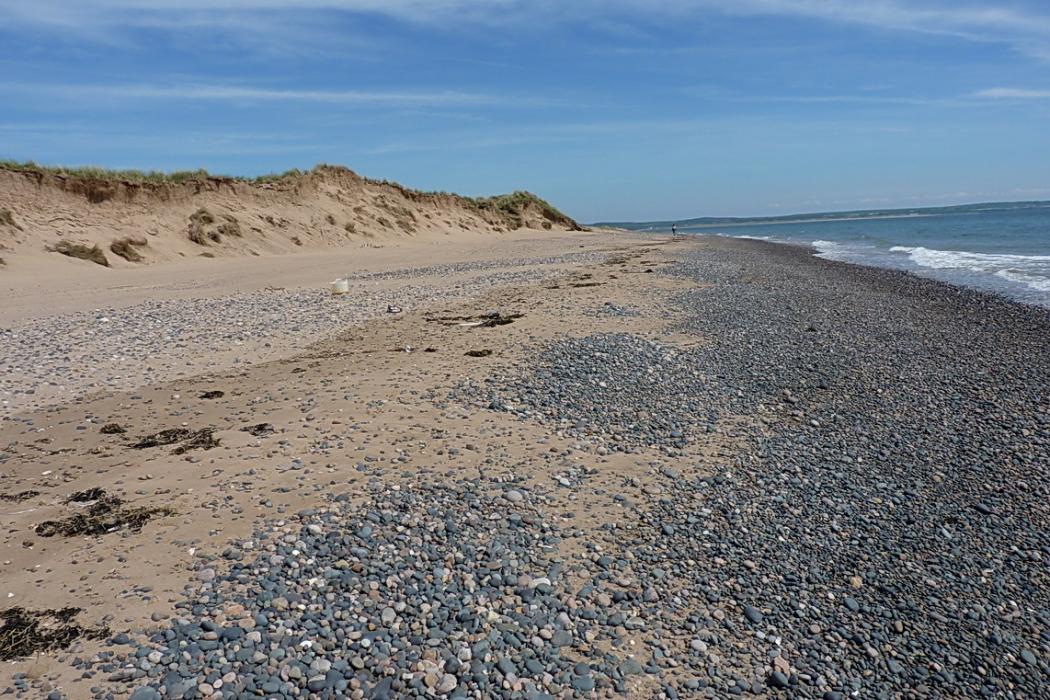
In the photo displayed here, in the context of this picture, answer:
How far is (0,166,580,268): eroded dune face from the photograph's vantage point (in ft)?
69.2

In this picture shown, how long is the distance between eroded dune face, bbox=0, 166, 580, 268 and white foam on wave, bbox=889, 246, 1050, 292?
75.5 feet

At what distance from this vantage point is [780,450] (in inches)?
242

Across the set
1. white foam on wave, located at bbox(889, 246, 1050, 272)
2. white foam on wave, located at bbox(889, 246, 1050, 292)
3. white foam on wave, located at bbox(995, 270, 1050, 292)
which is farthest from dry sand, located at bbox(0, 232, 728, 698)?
white foam on wave, located at bbox(889, 246, 1050, 272)

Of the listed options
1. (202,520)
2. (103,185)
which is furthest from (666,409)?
(103,185)

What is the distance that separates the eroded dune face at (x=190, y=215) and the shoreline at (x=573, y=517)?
15.6m

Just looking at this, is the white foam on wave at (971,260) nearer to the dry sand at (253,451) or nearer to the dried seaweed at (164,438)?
the dry sand at (253,451)

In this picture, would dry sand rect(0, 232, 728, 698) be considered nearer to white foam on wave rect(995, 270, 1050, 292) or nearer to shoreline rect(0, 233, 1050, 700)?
shoreline rect(0, 233, 1050, 700)

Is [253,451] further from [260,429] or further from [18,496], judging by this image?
[18,496]

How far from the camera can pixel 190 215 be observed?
83.8 feet

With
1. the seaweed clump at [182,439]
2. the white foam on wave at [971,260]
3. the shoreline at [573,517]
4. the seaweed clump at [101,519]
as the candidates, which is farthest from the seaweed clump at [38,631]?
the white foam on wave at [971,260]

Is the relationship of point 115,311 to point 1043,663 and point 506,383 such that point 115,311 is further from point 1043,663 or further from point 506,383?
point 1043,663

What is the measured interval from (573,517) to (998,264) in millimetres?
24297

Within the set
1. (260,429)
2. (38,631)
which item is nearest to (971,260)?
(260,429)

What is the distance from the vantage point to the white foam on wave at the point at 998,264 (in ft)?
62.2
